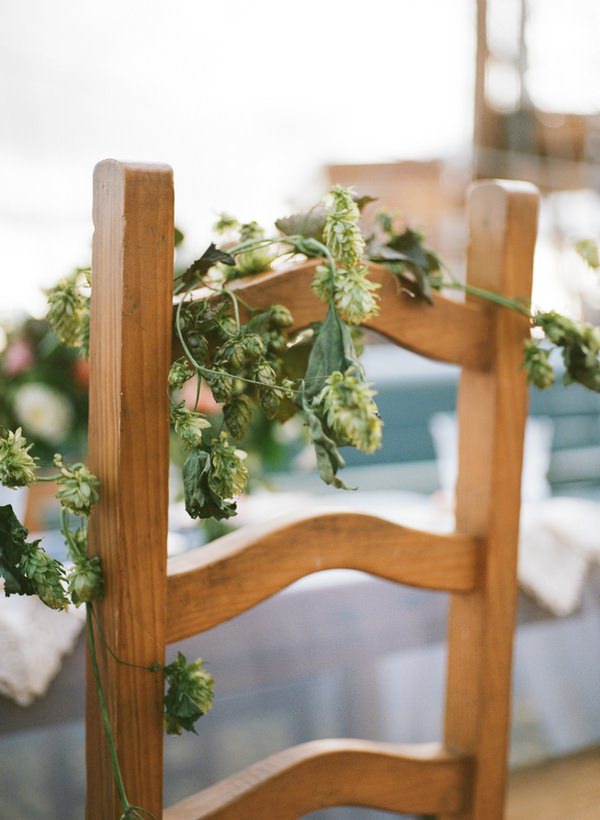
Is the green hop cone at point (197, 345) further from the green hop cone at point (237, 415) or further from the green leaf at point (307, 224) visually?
the green leaf at point (307, 224)

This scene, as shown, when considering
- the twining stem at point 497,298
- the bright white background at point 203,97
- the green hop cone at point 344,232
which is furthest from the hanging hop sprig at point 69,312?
the bright white background at point 203,97

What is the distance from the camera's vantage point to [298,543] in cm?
68

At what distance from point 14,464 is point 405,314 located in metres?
0.34

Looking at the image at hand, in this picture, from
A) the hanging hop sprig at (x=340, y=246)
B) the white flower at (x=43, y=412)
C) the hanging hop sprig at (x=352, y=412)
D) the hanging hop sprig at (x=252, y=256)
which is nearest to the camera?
the hanging hop sprig at (x=352, y=412)

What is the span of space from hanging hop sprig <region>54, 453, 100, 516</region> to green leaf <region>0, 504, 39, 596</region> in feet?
0.13

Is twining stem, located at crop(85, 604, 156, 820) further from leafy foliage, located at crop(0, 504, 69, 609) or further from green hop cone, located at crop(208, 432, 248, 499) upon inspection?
green hop cone, located at crop(208, 432, 248, 499)

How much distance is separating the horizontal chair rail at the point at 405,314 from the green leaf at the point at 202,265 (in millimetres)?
19

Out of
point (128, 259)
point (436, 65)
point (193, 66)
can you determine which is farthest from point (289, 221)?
point (436, 65)

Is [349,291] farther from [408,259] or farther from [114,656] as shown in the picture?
[114,656]

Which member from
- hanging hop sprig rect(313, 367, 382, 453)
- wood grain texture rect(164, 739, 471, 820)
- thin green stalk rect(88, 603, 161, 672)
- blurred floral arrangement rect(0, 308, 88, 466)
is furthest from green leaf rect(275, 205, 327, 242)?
blurred floral arrangement rect(0, 308, 88, 466)

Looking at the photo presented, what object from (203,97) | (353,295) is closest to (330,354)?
(353,295)

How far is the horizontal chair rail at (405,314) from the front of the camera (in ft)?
2.14

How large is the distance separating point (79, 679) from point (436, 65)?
496 centimetres

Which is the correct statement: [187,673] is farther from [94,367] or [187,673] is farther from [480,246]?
[480,246]
